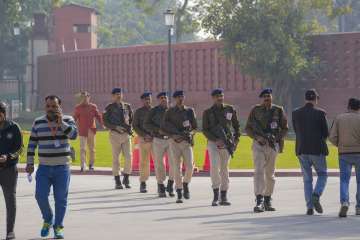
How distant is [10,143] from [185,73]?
49291 millimetres

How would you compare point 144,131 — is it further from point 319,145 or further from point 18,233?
point 18,233

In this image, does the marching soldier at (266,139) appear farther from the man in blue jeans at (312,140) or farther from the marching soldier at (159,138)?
the marching soldier at (159,138)

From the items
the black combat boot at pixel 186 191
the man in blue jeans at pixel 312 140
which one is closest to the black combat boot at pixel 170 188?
the black combat boot at pixel 186 191

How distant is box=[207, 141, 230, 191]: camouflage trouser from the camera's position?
19.6 metres

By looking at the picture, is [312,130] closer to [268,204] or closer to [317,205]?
[317,205]

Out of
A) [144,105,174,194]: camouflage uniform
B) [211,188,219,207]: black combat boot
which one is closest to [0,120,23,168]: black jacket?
[211,188,219,207]: black combat boot

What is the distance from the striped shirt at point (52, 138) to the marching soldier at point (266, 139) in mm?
4117

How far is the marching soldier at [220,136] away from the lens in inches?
770

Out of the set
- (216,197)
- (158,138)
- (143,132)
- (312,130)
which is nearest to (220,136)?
(216,197)

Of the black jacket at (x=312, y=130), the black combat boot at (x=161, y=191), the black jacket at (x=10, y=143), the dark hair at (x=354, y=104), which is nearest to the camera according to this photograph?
the black jacket at (x=10, y=143)

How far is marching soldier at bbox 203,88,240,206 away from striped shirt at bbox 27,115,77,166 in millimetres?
4720

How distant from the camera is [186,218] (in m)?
17.4

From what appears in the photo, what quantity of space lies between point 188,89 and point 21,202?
43.7 meters

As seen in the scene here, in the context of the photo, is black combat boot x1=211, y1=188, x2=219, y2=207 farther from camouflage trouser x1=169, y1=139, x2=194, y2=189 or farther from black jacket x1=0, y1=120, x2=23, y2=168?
black jacket x1=0, y1=120, x2=23, y2=168
